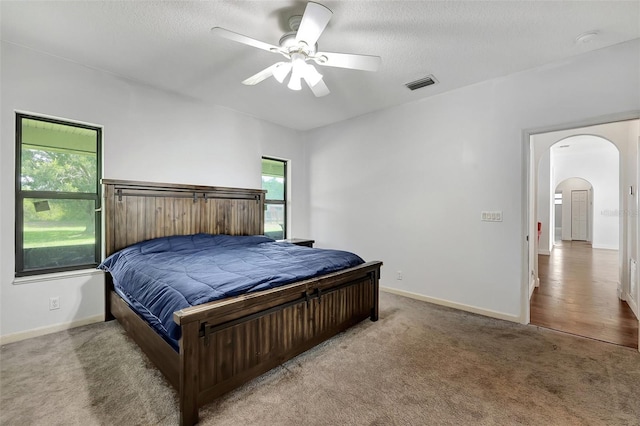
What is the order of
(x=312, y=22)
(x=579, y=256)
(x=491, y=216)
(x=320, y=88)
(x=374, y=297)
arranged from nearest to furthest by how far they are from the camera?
1. (x=312, y=22)
2. (x=320, y=88)
3. (x=374, y=297)
4. (x=491, y=216)
5. (x=579, y=256)

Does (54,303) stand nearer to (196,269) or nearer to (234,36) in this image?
(196,269)

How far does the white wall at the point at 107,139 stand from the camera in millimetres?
2529

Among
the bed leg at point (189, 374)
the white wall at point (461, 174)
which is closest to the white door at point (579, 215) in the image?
the white wall at point (461, 174)

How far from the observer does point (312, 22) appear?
6.00 feet

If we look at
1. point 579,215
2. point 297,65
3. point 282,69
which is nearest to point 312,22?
point 297,65

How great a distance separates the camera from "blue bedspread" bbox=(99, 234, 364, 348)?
174 centimetres

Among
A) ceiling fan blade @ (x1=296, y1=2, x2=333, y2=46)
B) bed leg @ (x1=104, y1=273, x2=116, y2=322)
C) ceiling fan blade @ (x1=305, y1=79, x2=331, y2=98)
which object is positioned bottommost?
bed leg @ (x1=104, y1=273, x2=116, y2=322)

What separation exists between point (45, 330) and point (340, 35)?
3948 millimetres

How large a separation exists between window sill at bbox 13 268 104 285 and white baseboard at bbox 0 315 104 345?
468mm

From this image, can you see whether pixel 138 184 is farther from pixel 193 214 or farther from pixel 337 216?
pixel 337 216

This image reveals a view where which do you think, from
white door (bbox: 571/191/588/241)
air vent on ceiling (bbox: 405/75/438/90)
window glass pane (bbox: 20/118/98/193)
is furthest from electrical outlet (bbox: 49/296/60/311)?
white door (bbox: 571/191/588/241)

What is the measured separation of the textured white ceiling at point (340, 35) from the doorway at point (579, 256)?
1.01 m

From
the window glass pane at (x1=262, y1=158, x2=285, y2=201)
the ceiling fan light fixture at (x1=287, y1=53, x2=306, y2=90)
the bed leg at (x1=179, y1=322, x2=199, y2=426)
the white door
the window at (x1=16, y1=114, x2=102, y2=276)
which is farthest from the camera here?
the white door

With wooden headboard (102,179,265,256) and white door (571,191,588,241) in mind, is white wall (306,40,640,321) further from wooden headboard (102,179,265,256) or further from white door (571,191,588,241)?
white door (571,191,588,241)
